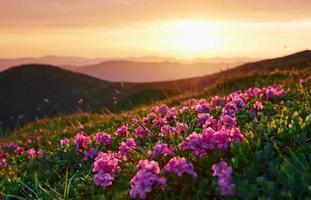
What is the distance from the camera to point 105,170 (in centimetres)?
629

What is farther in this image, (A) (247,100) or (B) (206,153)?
(A) (247,100)

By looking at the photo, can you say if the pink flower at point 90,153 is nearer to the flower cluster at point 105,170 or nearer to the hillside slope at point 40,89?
the flower cluster at point 105,170

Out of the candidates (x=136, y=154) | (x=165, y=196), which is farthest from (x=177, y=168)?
(x=136, y=154)

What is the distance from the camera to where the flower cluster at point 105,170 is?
608cm

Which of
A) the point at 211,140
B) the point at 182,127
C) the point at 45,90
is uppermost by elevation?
the point at 211,140

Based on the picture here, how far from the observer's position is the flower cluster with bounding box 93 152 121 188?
6.08 meters

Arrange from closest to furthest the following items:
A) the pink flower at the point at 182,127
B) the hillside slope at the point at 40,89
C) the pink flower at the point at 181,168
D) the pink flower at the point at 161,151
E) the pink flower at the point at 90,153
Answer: the pink flower at the point at 181,168
the pink flower at the point at 161,151
the pink flower at the point at 182,127
the pink flower at the point at 90,153
the hillside slope at the point at 40,89

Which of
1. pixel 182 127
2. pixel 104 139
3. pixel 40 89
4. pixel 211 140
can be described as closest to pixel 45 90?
pixel 40 89

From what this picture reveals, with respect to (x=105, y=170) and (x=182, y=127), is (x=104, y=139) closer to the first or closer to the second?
(x=182, y=127)

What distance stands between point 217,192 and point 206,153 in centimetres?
78

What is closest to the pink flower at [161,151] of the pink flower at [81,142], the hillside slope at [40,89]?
the pink flower at [81,142]

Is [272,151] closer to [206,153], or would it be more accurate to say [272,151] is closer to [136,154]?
[206,153]

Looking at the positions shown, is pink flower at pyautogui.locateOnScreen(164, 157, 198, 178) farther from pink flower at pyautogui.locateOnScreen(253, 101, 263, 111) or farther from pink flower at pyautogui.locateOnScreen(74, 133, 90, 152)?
pink flower at pyautogui.locateOnScreen(74, 133, 90, 152)

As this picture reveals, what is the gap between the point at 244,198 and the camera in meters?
4.85
